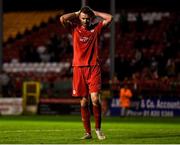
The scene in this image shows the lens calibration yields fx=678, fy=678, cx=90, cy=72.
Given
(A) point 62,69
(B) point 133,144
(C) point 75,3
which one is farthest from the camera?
(C) point 75,3

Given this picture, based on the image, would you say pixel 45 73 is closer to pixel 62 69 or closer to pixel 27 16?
pixel 62 69

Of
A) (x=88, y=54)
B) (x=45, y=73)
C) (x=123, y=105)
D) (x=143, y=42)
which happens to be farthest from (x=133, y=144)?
(x=45, y=73)

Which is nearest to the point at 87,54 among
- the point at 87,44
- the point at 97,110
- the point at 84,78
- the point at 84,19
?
the point at 87,44

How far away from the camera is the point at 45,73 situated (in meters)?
45.8

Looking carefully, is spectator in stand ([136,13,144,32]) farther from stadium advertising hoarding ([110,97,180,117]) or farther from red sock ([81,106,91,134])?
red sock ([81,106,91,134])

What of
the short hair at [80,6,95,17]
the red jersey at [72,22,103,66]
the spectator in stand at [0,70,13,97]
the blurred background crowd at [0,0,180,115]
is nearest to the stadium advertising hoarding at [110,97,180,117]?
the blurred background crowd at [0,0,180,115]

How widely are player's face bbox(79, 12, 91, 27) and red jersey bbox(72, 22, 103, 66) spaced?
139 millimetres

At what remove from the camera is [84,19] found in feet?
44.2

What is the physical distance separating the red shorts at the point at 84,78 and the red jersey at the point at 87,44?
0.36 ft

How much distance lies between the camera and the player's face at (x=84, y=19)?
528 inches

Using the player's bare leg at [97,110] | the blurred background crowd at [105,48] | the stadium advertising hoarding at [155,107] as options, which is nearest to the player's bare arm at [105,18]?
the player's bare leg at [97,110]

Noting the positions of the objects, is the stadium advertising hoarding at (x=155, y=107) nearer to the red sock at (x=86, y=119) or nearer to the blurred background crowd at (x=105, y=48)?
the blurred background crowd at (x=105, y=48)

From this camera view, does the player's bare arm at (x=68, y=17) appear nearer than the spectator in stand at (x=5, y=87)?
Yes

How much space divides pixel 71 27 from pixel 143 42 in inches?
1132
